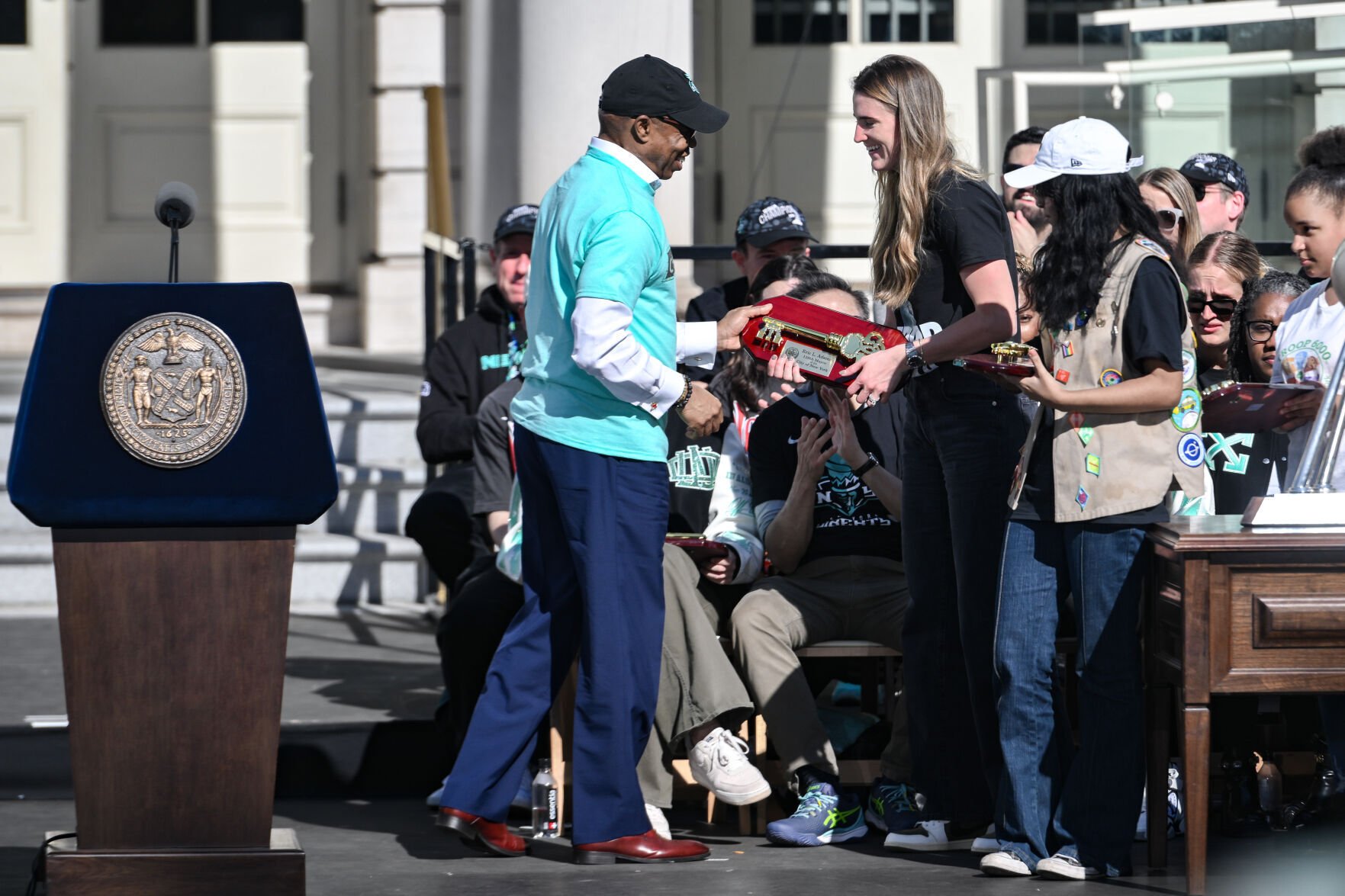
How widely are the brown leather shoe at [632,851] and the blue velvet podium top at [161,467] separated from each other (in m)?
1.15

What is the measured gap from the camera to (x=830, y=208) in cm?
1005

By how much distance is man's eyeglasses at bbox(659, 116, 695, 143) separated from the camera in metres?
4.61

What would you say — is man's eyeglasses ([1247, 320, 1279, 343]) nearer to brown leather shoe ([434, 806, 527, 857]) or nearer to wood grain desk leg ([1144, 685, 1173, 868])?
wood grain desk leg ([1144, 685, 1173, 868])

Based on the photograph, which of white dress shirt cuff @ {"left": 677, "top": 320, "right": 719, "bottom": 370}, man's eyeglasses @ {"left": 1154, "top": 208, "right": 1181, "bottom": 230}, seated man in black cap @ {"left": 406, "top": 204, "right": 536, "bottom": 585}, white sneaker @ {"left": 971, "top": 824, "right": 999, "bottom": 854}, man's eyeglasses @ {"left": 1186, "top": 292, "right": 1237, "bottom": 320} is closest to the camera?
white sneaker @ {"left": 971, "top": 824, "right": 999, "bottom": 854}

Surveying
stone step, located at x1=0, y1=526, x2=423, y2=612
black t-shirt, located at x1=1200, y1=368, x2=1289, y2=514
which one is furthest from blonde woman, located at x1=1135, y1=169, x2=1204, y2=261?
stone step, located at x1=0, y1=526, x2=423, y2=612

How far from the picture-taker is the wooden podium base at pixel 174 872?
396 cm

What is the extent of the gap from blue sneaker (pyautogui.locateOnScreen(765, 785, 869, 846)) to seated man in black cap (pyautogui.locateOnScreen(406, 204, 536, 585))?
1467 millimetres

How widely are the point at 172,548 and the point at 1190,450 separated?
85.9 inches

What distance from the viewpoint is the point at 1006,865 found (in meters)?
4.48

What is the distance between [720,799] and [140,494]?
1.84 meters

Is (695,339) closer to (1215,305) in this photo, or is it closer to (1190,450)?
(1190,450)

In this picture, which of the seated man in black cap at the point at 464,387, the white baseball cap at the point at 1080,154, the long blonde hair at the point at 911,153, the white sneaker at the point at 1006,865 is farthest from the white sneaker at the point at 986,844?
the seated man in black cap at the point at 464,387

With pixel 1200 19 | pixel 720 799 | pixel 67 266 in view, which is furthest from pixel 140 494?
pixel 67 266

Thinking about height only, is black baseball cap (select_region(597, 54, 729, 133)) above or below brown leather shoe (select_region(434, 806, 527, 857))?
above
